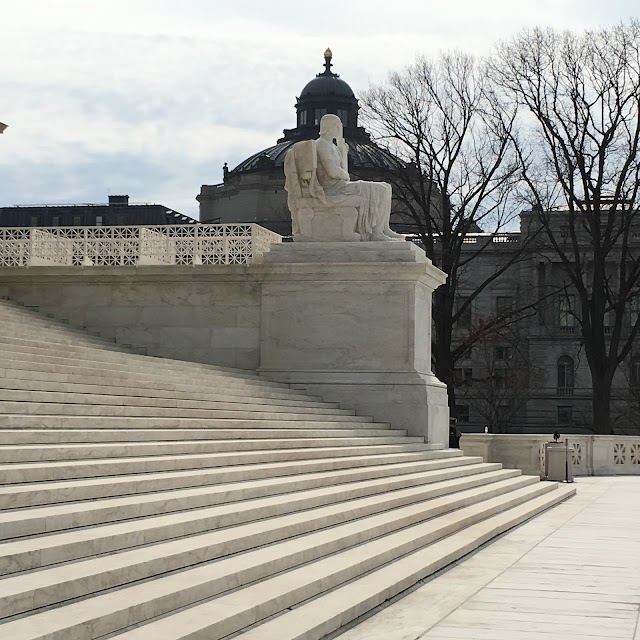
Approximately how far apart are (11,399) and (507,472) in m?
12.2

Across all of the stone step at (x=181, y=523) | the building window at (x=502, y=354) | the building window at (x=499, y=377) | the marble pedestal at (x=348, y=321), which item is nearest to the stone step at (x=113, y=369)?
the marble pedestal at (x=348, y=321)

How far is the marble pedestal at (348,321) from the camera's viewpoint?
1988 cm

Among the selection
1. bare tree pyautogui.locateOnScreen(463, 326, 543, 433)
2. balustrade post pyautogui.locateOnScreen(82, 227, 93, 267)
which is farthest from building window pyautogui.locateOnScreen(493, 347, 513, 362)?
balustrade post pyautogui.locateOnScreen(82, 227, 93, 267)

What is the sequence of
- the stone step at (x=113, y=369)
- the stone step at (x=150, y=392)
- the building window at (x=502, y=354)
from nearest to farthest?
the stone step at (x=150, y=392), the stone step at (x=113, y=369), the building window at (x=502, y=354)

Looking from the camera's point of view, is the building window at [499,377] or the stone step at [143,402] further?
the building window at [499,377]

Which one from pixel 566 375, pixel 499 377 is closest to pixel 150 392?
pixel 499 377

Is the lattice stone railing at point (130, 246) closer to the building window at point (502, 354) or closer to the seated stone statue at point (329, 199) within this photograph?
the seated stone statue at point (329, 199)

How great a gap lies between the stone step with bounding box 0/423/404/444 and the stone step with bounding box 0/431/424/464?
57mm

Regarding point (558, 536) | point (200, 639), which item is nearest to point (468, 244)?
point (558, 536)

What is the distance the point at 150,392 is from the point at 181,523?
4495 mm

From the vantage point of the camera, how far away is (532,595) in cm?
967

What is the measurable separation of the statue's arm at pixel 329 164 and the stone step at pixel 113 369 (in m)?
4.12

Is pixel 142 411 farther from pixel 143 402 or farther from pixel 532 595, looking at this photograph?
pixel 532 595

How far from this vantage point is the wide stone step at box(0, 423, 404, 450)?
353 inches
